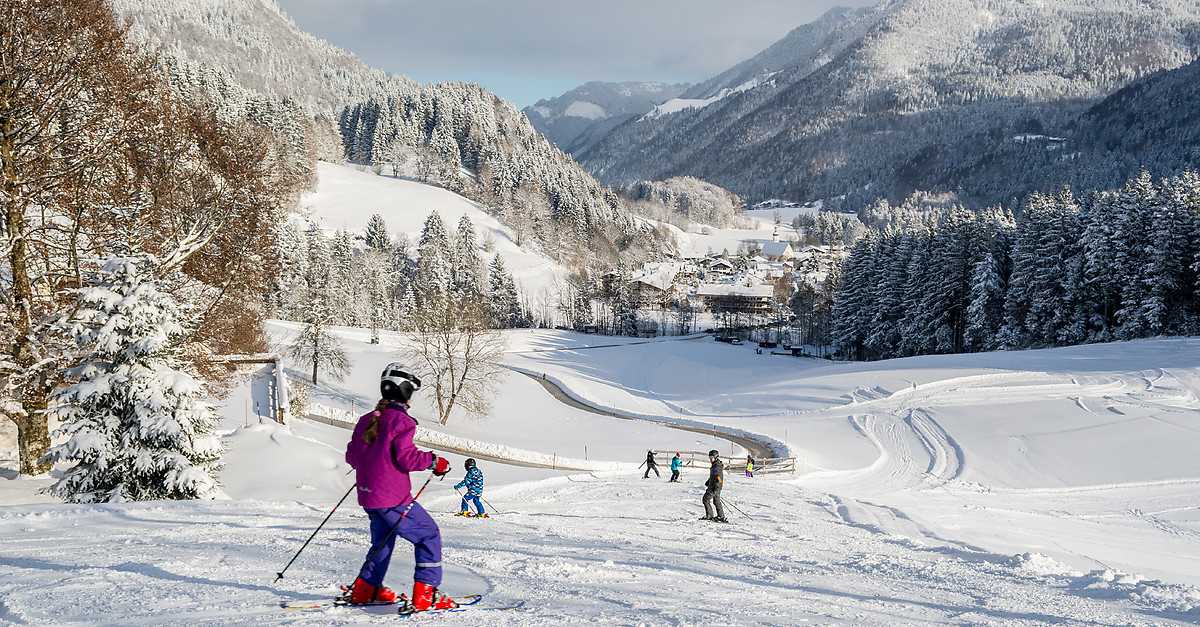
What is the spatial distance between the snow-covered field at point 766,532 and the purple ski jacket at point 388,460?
2.83ft

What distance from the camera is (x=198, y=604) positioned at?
5.22m

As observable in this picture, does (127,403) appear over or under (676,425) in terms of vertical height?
over

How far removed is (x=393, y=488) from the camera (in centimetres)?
509

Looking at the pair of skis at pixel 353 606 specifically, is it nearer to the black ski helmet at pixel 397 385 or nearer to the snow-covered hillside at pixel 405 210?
the black ski helmet at pixel 397 385

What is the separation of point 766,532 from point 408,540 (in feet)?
28.7

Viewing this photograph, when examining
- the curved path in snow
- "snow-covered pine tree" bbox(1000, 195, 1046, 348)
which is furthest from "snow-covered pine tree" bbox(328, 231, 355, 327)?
"snow-covered pine tree" bbox(1000, 195, 1046, 348)

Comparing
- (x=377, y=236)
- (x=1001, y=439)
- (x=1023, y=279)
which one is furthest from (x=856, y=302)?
(x=377, y=236)

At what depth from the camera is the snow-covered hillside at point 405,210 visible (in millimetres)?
129125

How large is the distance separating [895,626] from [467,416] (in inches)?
1595

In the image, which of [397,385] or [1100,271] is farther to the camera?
[1100,271]

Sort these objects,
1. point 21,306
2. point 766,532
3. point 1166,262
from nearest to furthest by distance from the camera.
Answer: point 21,306 → point 766,532 → point 1166,262

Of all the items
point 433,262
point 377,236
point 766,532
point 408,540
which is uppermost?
point 377,236

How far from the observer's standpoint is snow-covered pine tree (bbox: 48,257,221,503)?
10.7 metres

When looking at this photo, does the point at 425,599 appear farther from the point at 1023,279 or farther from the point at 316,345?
the point at 1023,279
